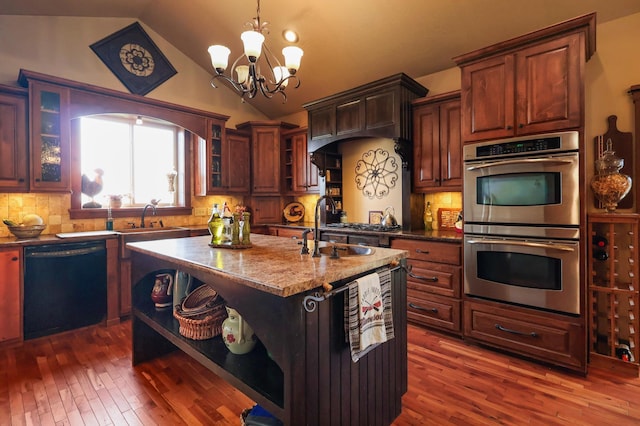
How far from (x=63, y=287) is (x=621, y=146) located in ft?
17.1

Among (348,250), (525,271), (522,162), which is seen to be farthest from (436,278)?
(348,250)

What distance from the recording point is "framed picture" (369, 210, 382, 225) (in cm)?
429

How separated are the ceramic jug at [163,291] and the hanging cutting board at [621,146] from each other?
11.9 feet

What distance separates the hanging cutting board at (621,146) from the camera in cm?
260

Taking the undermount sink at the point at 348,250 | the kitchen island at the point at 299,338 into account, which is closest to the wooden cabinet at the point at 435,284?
the undermount sink at the point at 348,250

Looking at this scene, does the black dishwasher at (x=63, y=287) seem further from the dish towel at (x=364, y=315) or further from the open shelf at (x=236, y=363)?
the dish towel at (x=364, y=315)

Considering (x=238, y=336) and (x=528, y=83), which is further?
(x=528, y=83)

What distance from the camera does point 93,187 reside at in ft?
12.7

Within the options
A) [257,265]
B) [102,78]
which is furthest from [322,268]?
[102,78]

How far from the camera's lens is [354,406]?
1.58 metres

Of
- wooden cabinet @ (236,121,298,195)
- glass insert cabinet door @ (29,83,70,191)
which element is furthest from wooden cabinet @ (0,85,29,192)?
wooden cabinet @ (236,121,298,195)

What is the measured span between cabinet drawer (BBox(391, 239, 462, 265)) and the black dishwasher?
3150 millimetres

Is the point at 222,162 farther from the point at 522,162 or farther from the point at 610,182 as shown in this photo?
the point at 610,182

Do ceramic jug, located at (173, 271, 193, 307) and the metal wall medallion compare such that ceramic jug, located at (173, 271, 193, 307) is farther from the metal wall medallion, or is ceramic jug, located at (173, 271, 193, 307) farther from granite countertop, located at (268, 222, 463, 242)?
the metal wall medallion
